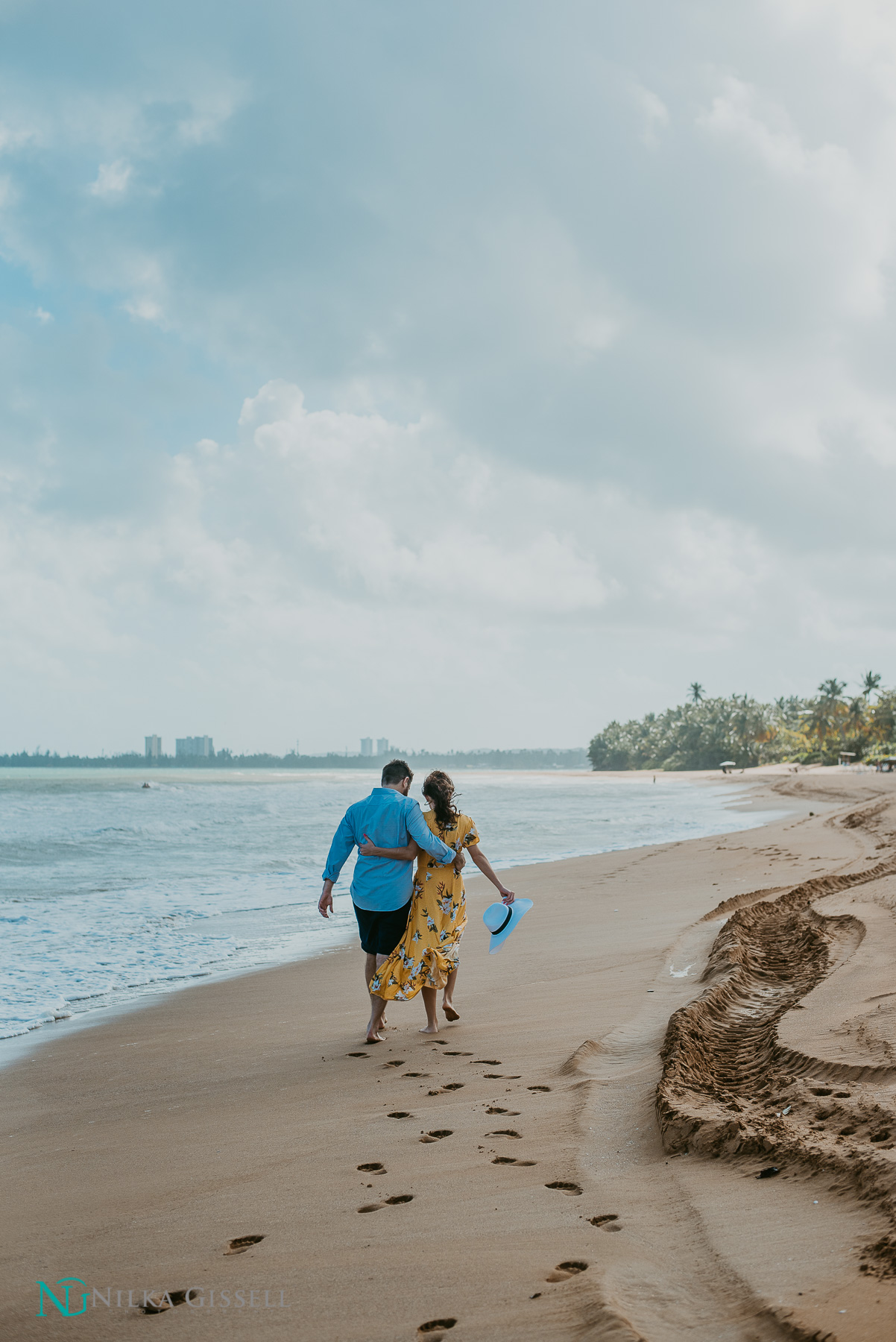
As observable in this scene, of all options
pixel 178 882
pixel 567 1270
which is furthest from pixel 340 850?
pixel 178 882

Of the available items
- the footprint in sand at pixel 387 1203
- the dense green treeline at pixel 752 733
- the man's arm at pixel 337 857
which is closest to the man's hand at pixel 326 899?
the man's arm at pixel 337 857

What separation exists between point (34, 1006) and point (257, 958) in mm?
2149

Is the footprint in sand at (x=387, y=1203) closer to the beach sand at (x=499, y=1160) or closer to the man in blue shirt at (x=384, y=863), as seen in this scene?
the beach sand at (x=499, y=1160)

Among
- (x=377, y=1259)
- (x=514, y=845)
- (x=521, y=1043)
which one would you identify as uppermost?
(x=377, y=1259)

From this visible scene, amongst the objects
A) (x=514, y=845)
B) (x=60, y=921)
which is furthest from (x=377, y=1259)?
(x=514, y=845)

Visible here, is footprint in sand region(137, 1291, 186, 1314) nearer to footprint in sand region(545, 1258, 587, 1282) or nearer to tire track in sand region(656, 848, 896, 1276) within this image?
footprint in sand region(545, 1258, 587, 1282)

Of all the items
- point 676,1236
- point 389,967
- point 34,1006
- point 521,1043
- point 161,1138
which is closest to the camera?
point 676,1236

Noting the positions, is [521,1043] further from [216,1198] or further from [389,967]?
[216,1198]

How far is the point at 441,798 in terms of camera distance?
17.6 ft

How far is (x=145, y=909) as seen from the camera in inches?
456

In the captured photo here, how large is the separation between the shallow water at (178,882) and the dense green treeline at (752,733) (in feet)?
141

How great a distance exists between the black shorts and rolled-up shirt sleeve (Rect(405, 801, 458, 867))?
423 millimetres

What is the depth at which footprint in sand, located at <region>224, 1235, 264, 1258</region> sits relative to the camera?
2623 millimetres

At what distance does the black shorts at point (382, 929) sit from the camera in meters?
5.29
